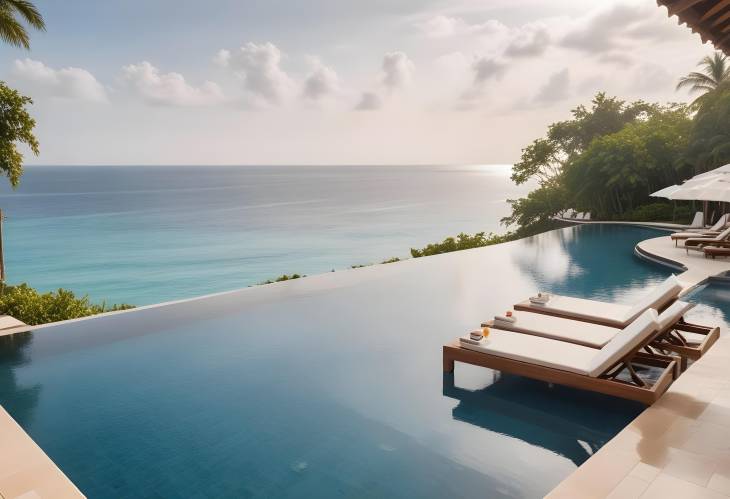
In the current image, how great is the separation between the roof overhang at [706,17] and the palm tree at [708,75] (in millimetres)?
30848

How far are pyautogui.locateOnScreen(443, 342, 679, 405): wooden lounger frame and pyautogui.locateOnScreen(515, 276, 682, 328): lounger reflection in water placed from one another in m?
0.88

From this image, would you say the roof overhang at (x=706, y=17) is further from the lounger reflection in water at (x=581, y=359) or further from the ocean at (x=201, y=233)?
the ocean at (x=201, y=233)

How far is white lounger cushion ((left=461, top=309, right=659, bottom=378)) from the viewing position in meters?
4.52

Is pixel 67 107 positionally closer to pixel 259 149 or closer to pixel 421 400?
pixel 259 149

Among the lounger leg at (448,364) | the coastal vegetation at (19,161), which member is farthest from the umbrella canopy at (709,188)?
the coastal vegetation at (19,161)

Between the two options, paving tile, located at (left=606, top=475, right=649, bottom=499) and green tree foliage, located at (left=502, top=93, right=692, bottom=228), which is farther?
green tree foliage, located at (left=502, top=93, right=692, bottom=228)

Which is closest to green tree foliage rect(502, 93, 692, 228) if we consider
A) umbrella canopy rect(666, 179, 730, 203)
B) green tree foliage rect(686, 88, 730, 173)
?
green tree foliage rect(686, 88, 730, 173)

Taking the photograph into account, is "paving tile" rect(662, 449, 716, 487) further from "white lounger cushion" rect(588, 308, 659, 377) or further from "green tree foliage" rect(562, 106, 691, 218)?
"green tree foliage" rect(562, 106, 691, 218)

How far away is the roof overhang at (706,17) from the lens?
107 inches

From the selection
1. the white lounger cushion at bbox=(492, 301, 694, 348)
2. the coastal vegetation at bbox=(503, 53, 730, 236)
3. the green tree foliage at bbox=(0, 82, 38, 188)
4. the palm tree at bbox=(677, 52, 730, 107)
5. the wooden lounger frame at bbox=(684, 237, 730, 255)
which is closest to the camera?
the white lounger cushion at bbox=(492, 301, 694, 348)

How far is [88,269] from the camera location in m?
44.2

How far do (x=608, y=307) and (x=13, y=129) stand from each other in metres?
10.9

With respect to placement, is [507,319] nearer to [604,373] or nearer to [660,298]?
[604,373]

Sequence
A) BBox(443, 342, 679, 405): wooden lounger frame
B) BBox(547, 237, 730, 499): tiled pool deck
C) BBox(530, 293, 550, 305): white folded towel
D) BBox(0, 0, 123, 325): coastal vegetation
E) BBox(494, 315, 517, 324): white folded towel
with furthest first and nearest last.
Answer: BBox(0, 0, 123, 325): coastal vegetation → BBox(530, 293, 550, 305): white folded towel → BBox(494, 315, 517, 324): white folded towel → BBox(443, 342, 679, 405): wooden lounger frame → BBox(547, 237, 730, 499): tiled pool deck
